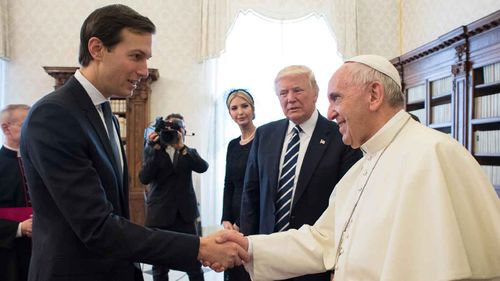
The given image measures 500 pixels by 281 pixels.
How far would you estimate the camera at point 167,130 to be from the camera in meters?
3.26

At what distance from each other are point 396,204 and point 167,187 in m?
2.15

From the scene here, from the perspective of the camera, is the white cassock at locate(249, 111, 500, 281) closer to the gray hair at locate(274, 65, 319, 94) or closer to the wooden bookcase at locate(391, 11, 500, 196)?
the gray hair at locate(274, 65, 319, 94)

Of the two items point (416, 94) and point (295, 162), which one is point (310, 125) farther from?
point (416, 94)

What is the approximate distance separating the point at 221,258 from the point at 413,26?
5643 millimetres

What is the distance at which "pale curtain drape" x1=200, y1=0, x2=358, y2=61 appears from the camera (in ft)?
20.3

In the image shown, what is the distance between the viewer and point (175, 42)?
638 centimetres

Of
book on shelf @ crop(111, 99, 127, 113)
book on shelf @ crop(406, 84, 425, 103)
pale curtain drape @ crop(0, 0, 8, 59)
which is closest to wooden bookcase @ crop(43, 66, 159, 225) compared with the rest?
book on shelf @ crop(111, 99, 127, 113)

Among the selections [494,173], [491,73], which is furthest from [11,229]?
[491,73]

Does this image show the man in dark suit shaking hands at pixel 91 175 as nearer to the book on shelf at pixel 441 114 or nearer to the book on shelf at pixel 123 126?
the book on shelf at pixel 441 114

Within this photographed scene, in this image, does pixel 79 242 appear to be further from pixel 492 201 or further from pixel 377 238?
pixel 492 201

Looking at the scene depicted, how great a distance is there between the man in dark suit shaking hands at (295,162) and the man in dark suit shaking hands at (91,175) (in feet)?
2.10

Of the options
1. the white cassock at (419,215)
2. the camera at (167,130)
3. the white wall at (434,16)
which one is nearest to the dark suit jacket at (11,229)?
the camera at (167,130)

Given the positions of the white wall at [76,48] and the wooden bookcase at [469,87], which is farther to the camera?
the white wall at [76,48]

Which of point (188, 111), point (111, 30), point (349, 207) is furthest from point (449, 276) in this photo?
point (188, 111)
